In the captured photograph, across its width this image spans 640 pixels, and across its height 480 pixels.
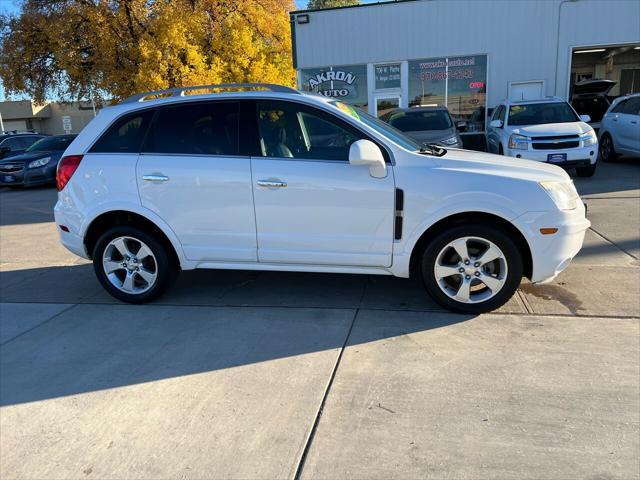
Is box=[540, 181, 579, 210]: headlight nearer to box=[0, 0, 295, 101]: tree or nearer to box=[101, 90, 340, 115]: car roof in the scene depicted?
box=[101, 90, 340, 115]: car roof

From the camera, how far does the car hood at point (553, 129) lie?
394 inches

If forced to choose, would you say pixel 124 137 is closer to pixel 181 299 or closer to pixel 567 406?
pixel 181 299

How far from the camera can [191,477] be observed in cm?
252

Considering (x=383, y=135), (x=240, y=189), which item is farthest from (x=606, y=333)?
(x=240, y=189)

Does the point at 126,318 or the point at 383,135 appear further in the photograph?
the point at 126,318

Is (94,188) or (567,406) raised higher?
(94,188)

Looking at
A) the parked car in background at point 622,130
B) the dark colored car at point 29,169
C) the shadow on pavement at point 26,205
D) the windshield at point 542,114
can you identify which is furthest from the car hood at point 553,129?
the dark colored car at point 29,169

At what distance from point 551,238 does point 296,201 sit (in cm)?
204

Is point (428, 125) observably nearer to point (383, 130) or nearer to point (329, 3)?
point (383, 130)

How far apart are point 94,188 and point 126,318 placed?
3.98 feet

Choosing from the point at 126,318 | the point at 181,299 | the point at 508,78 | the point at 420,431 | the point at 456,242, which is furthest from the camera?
the point at 508,78

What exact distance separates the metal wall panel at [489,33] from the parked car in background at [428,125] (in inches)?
260

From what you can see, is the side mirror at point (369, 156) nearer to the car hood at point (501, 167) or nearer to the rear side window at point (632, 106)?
the car hood at point (501, 167)

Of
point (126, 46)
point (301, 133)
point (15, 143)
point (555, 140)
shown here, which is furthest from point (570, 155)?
point (15, 143)
